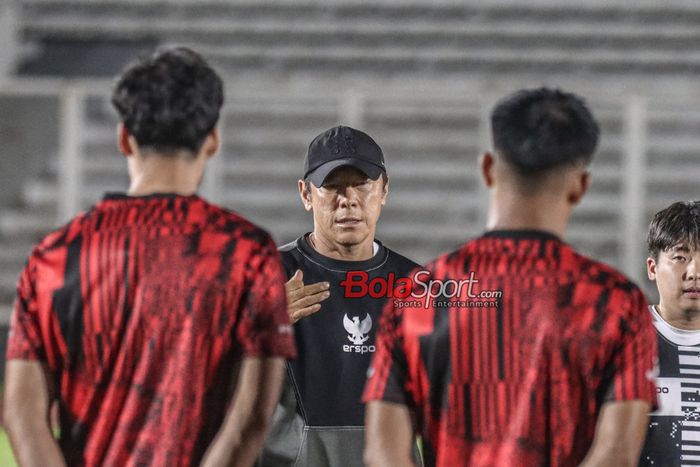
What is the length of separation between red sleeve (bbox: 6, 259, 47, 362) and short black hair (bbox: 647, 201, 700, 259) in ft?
5.55

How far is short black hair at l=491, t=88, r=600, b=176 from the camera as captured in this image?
2221 mm

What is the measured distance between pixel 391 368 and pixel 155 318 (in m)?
0.43

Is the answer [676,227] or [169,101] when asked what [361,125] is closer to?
[676,227]

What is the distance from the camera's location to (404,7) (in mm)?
11188

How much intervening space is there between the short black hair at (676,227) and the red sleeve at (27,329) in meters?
1.69

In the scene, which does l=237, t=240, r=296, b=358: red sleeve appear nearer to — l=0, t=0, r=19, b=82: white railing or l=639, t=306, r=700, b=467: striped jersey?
l=639, t=306, r=700, b=467: striped jersey

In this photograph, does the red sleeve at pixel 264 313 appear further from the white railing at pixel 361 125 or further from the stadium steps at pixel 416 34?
the stadium steps at pixel 416 34

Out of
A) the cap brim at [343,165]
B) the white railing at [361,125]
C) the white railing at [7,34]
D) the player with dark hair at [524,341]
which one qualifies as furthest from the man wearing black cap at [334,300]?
the white railing at [7,34]

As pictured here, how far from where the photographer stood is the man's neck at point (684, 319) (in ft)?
10.6

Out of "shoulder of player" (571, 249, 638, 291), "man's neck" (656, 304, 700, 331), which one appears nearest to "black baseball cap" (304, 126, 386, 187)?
"man's neck" (656, 304, 700, 331)

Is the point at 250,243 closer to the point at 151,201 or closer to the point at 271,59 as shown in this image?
the point at 151,201

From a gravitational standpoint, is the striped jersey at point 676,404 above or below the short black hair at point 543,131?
below

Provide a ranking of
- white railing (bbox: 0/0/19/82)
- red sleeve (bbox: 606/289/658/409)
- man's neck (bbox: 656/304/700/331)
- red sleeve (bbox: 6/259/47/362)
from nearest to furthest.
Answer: red sleeve (bbox: 606/289/658/409) → red sleeve (bbox: 6/259/47/362) → man's neck (bbox: 656/304/700/331) → white railing (bbox: 0/0/19/82)

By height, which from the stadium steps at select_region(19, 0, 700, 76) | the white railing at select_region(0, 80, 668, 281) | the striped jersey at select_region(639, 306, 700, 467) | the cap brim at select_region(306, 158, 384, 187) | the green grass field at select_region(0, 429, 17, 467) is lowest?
the green grass field at select_region(0, 429, 17, 467)
